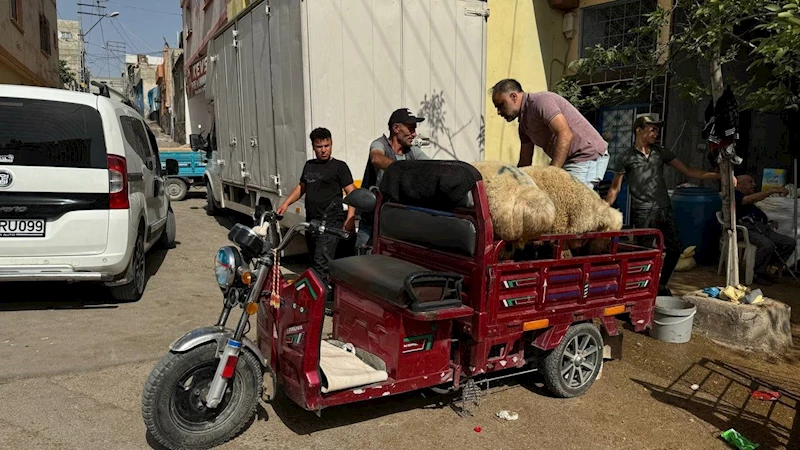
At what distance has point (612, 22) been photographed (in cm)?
956

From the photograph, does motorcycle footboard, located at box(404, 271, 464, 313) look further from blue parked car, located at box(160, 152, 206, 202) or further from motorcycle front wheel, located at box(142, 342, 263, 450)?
blue parked car, located at box(160, 152, 206, 202)

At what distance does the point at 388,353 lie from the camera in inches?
126

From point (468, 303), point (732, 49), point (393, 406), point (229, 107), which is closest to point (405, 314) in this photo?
point (468, 303)

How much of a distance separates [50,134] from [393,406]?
11.8 feet

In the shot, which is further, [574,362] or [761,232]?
[761,232]

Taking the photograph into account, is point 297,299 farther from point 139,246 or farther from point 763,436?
point 139,246

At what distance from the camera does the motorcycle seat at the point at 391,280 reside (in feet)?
9.75

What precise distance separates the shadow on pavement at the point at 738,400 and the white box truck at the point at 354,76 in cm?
366

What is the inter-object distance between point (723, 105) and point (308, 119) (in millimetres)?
3756

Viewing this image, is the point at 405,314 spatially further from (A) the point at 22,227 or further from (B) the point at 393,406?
(A) the point at 22,227

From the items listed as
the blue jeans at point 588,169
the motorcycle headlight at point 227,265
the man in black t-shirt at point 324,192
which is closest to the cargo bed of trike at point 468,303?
the motorcycle headlight at point 227,265

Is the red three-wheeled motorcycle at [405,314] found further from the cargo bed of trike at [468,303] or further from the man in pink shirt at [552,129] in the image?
the man in pink shirt at [552,129]

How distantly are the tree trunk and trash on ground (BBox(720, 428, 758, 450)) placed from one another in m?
2.17

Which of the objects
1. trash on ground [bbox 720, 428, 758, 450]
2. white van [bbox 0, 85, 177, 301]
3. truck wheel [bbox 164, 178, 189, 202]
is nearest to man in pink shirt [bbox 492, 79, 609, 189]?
trash on ground [bbox 720, 428, 758, 450]
